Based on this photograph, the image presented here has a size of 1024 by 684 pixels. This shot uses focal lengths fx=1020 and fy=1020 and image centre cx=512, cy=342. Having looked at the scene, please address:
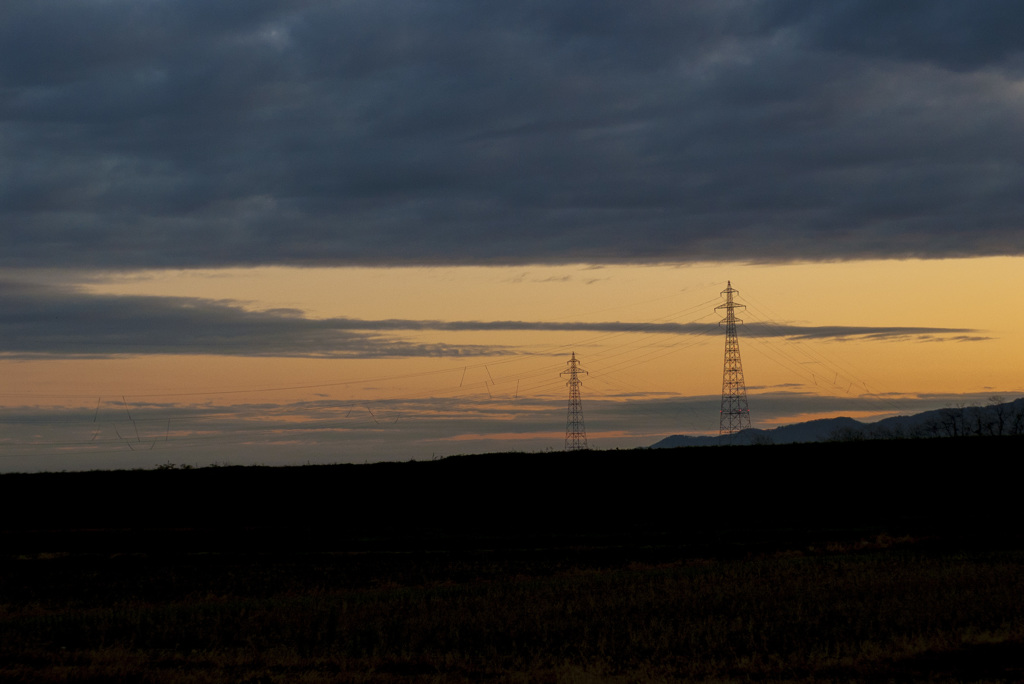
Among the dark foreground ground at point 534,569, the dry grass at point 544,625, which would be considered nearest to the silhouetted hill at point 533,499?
the dark foreground ground at point 534,569

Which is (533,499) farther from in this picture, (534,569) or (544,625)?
(544,625)

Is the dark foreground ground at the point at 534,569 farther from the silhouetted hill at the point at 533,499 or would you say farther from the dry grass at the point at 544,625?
the silhouetted hill at the point at 533,499

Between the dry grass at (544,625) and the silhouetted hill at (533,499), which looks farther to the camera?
the silhouetted hill at (533,499)

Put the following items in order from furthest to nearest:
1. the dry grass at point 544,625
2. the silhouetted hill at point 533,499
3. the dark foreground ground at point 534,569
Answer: the silhouetted hill at point 533,499 → the dark foreground ground at point 534,569 → the dry grass at point 544,625

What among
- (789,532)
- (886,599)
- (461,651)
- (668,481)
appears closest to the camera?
(461,651)

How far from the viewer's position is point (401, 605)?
2894 centimetres

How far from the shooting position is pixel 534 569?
134 ft

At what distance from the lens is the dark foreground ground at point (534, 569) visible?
20.7 m

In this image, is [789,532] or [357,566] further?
[789,532]

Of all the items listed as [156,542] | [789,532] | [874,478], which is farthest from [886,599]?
[874,478]

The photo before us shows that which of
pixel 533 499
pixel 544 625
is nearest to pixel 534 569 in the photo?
pixel 544 625

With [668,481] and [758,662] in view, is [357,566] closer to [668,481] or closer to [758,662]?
[758,662]

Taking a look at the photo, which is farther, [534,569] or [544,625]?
[534,569]

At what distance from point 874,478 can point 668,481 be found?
15229mm
